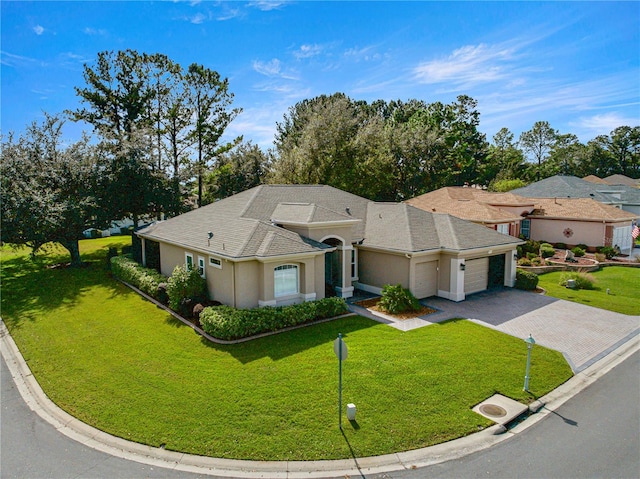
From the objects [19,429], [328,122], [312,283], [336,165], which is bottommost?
[19,429]

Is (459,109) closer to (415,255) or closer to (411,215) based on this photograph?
(411,215)

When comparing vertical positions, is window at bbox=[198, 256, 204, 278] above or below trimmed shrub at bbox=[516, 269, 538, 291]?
above

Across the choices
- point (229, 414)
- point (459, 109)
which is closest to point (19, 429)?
point (229, 414)

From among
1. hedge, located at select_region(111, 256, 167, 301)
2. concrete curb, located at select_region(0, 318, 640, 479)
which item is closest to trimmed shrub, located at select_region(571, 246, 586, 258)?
concrete curb, located at select_region(0, 318, 640, 479)

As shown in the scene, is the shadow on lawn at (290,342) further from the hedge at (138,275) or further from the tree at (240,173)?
the tree at (240,173)

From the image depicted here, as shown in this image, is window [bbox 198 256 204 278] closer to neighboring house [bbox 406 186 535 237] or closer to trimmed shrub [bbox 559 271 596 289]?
neighboring house [bbox 406 186 535 237]

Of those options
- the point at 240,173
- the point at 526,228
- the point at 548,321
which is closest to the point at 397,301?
the point at 548,321

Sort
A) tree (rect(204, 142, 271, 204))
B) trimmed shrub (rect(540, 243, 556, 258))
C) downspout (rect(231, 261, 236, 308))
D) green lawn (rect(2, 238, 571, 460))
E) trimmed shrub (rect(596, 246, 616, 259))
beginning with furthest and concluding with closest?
tree (rect(204, 142, 271, 204)), trimmed shrub (rect(596, 246, 616, 259)), trimmed shrub (rect(540, 243, 556, 258)), downspout (rect(231, 261, 236, 308)), green lawn (rect(2, 238, 571, 460))
